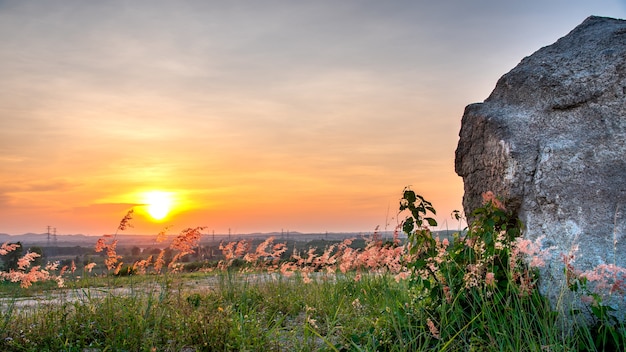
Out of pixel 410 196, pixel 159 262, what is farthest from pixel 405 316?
pixel 159 262

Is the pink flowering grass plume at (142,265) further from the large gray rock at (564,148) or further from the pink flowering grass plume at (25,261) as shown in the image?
the large gray rock at (564,148)

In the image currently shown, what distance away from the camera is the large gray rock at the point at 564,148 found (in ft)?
14.5

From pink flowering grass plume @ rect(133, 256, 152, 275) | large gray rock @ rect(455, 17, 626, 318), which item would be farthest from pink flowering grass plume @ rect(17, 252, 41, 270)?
large gray rock @ rect(455, 17, 626, 318)

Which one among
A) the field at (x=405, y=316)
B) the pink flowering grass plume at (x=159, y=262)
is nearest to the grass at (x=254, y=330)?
the field at (x=405, y=316)

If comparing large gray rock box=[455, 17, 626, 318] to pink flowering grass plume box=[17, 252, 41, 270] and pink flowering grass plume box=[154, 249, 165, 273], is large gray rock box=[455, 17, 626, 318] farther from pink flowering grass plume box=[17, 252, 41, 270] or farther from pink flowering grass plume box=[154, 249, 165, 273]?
pink flowering grass plume box=[17, 252, 41, 270]

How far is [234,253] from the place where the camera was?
21.9 feet

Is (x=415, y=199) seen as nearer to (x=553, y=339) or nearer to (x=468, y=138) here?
(x=468, y=138)

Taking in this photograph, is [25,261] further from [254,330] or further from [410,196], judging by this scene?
[410,196]

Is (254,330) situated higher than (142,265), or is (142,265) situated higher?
(142,265)

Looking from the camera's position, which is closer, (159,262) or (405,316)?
(405,316)

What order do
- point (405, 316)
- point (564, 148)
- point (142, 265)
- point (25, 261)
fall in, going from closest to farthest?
point (405, 316) → point (564, 148) → point (25, 261) → point (142, 265)

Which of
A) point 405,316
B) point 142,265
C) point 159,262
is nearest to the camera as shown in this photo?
point 405,316

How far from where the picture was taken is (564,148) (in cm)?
474

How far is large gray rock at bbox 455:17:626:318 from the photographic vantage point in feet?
14.5
